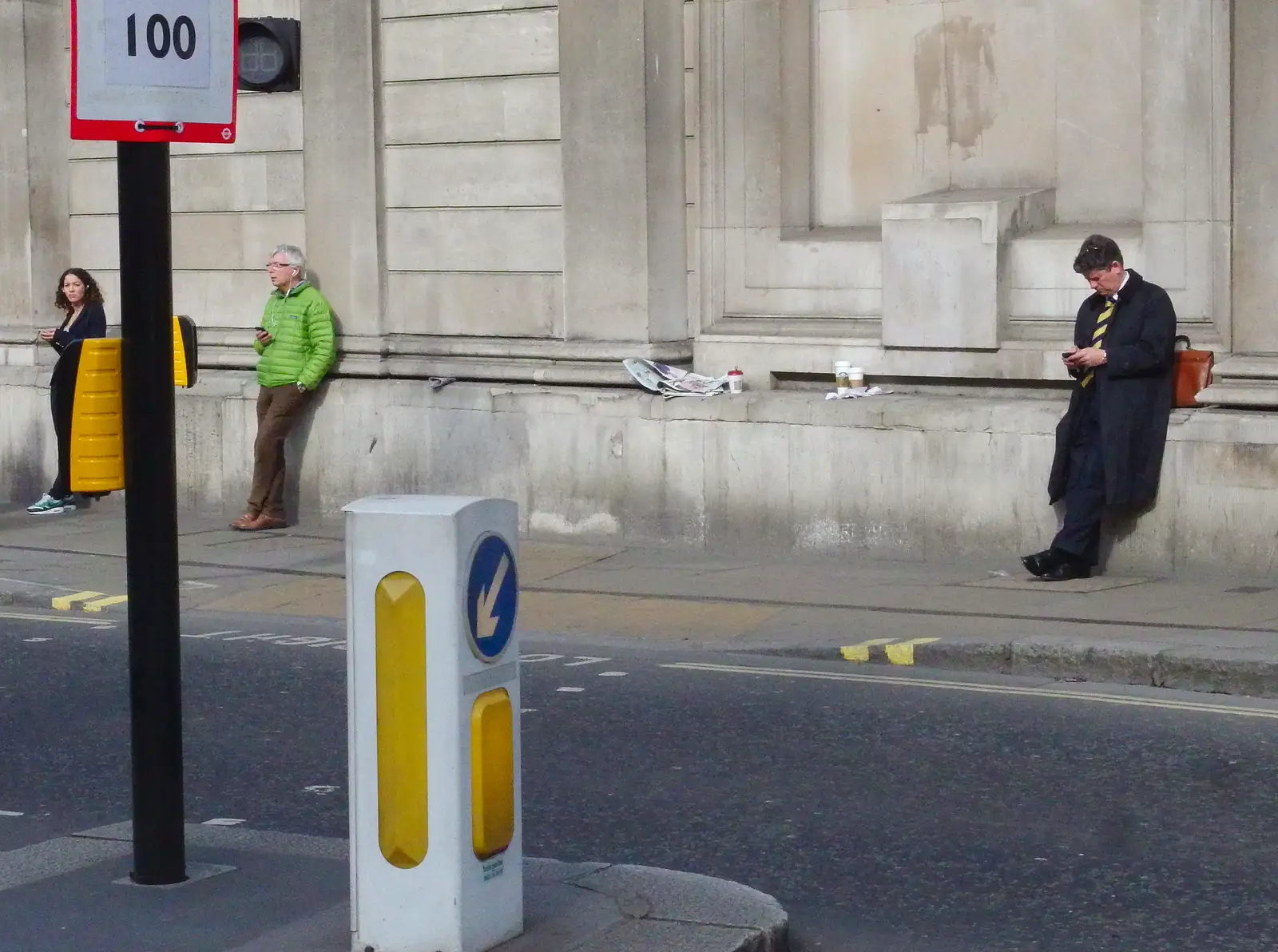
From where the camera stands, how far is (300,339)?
48.5 ft

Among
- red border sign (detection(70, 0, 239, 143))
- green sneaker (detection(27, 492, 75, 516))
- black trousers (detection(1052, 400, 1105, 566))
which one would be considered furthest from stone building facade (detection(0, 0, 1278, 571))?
red border sign (detection(70, 0, 239, 143))

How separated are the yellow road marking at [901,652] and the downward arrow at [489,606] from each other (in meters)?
4.92

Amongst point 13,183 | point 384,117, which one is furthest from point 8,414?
point 384,117

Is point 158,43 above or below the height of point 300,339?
above

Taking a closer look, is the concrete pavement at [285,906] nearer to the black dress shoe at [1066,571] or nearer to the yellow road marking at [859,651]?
the yellow road marking at [859,651]

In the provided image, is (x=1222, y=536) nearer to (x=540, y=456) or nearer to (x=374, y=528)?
(x=540, y=456)

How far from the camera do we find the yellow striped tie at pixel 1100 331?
11.1 meters

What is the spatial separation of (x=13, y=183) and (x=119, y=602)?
6516mm

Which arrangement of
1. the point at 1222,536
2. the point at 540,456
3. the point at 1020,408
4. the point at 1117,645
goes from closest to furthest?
1. the point at 1117,645
2. the point at 1222,536
3. the point at 1020,408
4. the point at 540,456

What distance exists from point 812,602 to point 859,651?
1432 millimetres

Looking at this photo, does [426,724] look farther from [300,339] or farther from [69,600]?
[300,339]

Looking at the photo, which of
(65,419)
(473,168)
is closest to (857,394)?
(473,168)

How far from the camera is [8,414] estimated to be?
17016 mm

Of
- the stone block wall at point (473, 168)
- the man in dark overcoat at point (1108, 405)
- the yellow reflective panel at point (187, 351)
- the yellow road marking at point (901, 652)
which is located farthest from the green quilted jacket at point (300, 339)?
the yellow reflective panel at point (187, 351)
